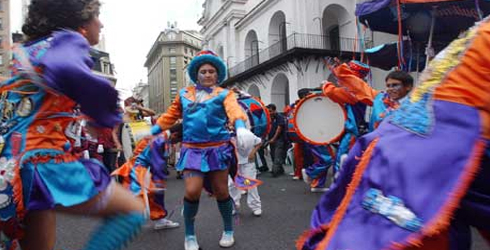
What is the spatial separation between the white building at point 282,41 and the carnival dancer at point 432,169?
12758mm

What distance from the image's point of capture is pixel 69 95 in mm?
1468

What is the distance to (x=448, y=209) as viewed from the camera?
1.08 meters

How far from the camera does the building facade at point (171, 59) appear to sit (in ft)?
236

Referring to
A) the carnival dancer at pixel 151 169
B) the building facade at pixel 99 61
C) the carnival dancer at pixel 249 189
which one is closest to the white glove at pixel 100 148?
the carnival dancer at pixel 249 189

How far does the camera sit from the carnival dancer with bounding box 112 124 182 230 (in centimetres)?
237

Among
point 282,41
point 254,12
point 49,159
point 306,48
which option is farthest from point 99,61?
point 254,12

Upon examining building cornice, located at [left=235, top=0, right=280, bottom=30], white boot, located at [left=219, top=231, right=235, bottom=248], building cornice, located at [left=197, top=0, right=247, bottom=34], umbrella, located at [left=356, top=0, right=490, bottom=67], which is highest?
building cornice, located at [left=197, top=0, right=247, bottom=34]

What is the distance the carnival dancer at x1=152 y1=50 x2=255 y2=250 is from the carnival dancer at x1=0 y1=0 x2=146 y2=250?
55.6 inches

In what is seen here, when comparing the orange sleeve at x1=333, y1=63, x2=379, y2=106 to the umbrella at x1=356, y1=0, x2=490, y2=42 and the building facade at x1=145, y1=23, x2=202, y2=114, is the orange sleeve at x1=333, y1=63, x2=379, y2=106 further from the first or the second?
the building facade at x1=145, y1=23, x2=202, y2=114

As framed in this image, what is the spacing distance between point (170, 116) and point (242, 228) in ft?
4.91

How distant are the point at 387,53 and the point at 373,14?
41.2 inches

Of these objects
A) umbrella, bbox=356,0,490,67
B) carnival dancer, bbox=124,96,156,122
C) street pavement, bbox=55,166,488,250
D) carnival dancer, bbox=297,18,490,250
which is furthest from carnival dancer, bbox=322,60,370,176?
carnival dancer, bbox=297,18,490,250

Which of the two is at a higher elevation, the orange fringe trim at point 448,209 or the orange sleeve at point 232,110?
the orange sleeve at point 232,110

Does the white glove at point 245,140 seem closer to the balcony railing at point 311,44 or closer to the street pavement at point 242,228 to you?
the street pavement at point 242,228
